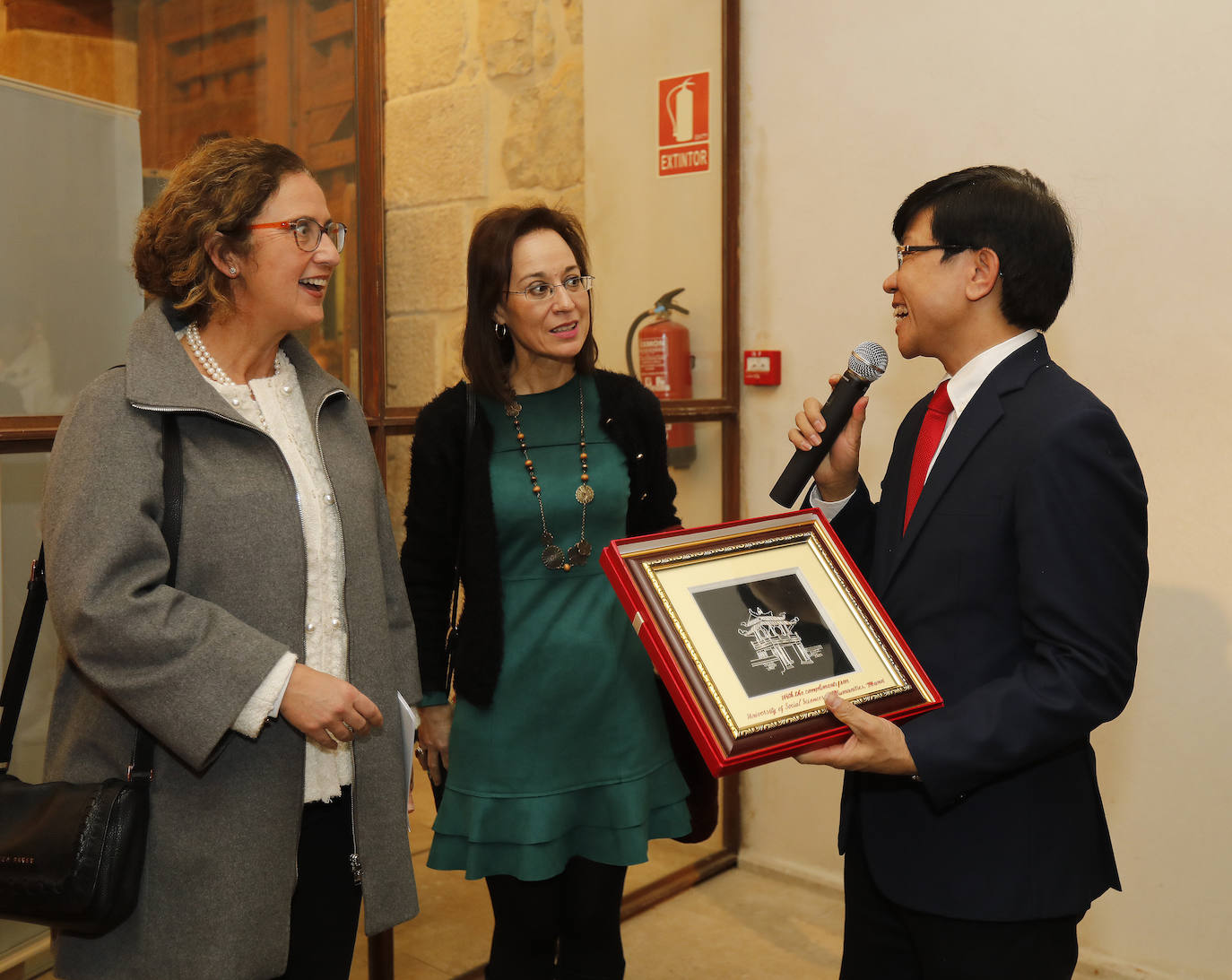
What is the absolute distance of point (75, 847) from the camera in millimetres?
1398

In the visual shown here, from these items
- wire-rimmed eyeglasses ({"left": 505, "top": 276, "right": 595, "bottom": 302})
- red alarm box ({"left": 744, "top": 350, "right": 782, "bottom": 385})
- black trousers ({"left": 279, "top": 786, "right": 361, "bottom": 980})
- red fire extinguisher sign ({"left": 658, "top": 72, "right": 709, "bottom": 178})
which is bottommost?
black trousers ({"left": 279, "top": 786, "right": 361, "bottom": 980})

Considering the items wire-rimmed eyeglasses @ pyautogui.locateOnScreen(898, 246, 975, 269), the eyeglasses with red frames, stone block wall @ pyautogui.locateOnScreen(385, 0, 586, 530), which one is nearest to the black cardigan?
the eyeglasses with red frames

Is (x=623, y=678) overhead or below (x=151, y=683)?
below

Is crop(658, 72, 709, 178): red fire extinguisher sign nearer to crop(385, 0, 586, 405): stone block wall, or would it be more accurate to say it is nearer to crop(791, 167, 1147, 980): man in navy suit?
crop(385, 0, 586, 405): stone block wall

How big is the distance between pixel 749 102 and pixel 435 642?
85.7 inches

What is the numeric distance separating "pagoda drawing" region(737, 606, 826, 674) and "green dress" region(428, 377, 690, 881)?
2.09 feet

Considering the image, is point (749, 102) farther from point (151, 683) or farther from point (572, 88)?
point (151, 683)

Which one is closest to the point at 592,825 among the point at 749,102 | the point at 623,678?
the point at 623,678

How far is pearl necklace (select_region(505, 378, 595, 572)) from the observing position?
2.06 meters

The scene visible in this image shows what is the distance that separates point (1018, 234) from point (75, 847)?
149cm

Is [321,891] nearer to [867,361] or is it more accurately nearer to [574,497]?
[574,497]

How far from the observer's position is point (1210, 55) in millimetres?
2594

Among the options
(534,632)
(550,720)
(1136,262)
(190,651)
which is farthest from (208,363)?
(1136,262)

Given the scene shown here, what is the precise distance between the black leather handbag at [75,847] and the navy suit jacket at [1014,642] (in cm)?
101
